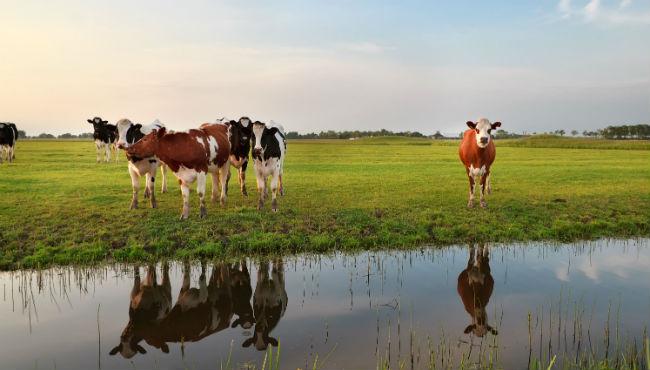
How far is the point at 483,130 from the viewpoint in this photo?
14312 millimetres

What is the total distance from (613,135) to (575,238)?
154085mm

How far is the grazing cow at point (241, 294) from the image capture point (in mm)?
6852

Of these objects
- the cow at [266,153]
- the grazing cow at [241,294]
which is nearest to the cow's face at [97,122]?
the cow at [266,153]

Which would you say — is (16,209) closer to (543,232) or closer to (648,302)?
(543,232)

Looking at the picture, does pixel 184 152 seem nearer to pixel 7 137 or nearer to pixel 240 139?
pixel 240 139

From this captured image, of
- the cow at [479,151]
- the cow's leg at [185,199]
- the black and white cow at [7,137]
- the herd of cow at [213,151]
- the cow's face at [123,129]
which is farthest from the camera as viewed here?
the black and white cow at [7,137]

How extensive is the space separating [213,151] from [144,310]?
6986 mm

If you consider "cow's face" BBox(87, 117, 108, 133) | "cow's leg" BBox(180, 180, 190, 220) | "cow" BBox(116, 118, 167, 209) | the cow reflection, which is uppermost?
"cow's face" BBox(87, 117, 108, 133)

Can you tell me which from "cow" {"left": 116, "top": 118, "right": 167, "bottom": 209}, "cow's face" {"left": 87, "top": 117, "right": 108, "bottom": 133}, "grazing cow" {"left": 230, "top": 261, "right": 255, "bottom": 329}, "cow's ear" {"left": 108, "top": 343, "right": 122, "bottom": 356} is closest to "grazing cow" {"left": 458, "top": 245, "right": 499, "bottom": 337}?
"grazing cow" {"left": 230, "top": 261, "right": 255, "bottom": 329}

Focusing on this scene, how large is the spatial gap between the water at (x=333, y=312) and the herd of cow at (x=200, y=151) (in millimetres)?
3929

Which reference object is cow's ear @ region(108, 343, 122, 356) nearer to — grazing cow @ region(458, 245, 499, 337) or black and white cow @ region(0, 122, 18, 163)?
grazing cow @ region(458, 245, 499, 337)

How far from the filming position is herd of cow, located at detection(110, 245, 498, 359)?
6.29m

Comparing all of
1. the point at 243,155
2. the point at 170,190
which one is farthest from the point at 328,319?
the point at 170,190

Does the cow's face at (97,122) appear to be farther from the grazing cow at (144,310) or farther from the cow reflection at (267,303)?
the cow reflection at (267,303)
